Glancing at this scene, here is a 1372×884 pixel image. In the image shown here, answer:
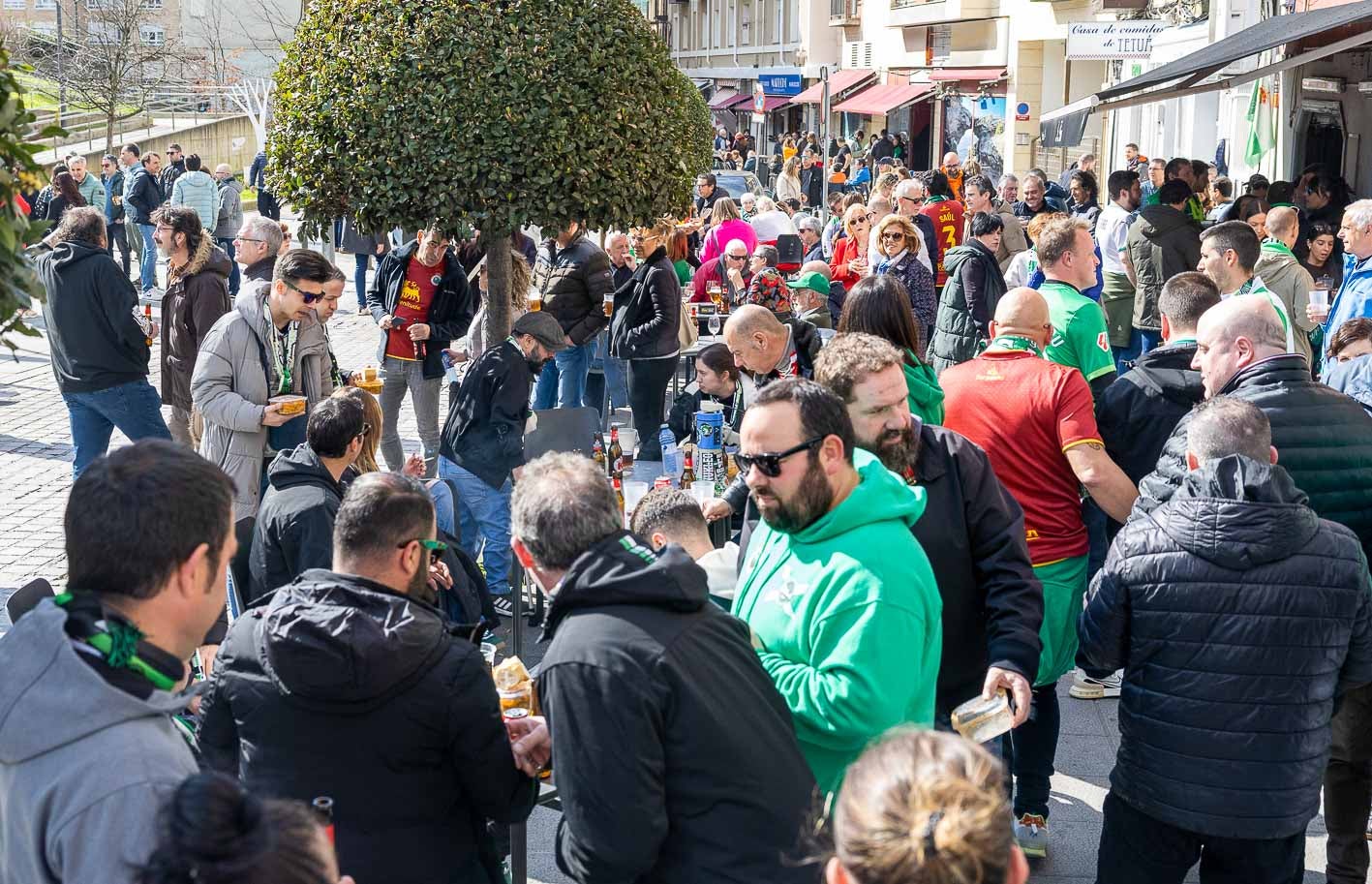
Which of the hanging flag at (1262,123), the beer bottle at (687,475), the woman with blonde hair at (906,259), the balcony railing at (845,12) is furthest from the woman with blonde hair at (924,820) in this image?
the balcony railing at (845,12)

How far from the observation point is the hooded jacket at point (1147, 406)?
5.23m

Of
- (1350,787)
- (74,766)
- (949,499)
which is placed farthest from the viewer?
(1350,787)

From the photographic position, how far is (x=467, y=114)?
619 centimetres

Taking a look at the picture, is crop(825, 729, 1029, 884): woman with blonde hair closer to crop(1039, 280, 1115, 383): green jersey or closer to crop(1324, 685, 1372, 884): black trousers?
crop(1324, 685, 1372, 884): black trousers

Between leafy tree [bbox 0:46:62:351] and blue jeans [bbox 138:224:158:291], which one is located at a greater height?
leafy tree [bbox 0:46:62:351]

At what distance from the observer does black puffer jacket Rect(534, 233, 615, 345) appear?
970 centimetres

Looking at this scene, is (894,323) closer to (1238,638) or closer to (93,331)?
(1238,638)

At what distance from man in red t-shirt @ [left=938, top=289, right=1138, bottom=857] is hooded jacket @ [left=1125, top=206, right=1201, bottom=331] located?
5.71 meters

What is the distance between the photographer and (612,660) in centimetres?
262

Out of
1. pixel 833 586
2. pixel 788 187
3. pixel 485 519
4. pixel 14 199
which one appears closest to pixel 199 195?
pixel 788 187

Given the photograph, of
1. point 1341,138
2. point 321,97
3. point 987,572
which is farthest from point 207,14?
point 987,572

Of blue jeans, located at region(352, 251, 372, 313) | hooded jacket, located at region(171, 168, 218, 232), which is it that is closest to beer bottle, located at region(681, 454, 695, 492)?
blue jeans, located at region(352, 251, 372, 313)

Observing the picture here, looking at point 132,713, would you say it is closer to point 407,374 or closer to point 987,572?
point 987,572

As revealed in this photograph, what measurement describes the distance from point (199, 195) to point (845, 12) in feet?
102
